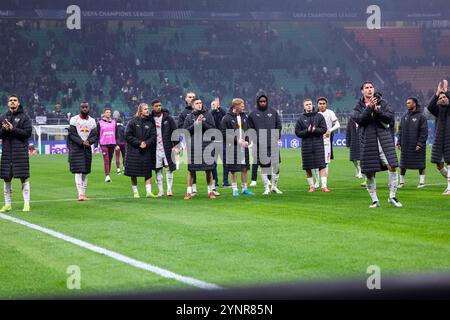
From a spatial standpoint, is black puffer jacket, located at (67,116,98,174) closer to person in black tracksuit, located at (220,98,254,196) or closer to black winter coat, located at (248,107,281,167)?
person in black tracksuit, located at (220,98,254,196)

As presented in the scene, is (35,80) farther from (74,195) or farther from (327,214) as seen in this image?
(327,214)

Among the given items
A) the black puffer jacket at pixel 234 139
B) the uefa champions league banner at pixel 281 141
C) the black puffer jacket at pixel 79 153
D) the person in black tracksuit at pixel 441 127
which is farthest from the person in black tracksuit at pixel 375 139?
the uefa champions league banner at pixel 281 141

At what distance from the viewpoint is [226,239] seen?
39.4 ft

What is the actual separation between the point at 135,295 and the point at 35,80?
55039mm

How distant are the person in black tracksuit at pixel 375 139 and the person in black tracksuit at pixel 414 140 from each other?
5837 millimetres

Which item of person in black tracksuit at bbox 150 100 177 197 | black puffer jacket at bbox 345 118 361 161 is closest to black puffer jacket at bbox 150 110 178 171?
person in black tracksuit at bbox 150 100 177 197

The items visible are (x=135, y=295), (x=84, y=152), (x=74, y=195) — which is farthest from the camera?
(x=74, y=195)

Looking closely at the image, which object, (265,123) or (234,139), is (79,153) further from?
(265,123)

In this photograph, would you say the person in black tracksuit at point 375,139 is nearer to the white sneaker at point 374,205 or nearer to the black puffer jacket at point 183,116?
the white sneaker at point 374,205

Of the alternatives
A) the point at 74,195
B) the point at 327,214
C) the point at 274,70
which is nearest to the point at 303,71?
the point at 274,70

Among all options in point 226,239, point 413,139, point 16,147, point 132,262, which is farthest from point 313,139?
point 132,262

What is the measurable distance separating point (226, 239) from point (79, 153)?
850 cm

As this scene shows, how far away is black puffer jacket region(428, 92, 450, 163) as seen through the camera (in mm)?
19625
